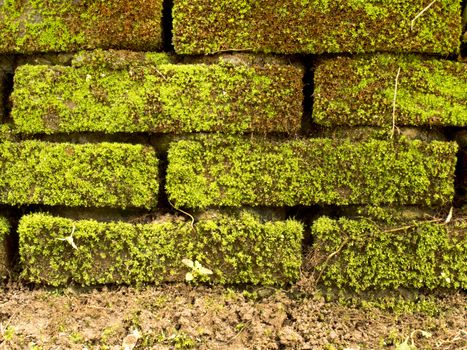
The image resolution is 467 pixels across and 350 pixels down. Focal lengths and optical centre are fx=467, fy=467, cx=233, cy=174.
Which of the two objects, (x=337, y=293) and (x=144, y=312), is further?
(x=337, y=293)

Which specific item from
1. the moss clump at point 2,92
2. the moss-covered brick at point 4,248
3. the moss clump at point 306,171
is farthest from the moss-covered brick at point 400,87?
the moss-covered brick at point 4,248

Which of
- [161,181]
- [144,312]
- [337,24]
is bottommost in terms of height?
[144,312]

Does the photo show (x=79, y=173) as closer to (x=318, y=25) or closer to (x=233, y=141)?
(x=233, y=141)

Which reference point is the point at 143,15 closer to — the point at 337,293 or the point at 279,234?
the point at 279,234

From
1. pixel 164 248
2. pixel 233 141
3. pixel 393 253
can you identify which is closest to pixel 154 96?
pixel 233 141

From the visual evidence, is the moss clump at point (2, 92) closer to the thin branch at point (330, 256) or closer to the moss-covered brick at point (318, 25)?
the moss-covered brick at point (318, 25)

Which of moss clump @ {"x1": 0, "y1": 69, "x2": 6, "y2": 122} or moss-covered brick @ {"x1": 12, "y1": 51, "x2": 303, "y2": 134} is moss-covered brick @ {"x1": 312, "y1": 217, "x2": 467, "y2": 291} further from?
moss clump @ {"x1": 0, "y1": 69, "x2": 6, "y2": 122}

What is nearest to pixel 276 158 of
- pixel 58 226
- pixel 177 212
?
pixel 177 212

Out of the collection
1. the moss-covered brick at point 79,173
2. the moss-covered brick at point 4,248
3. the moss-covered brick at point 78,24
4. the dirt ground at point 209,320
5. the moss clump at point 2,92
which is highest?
the moss-covered brick at point 78,24
